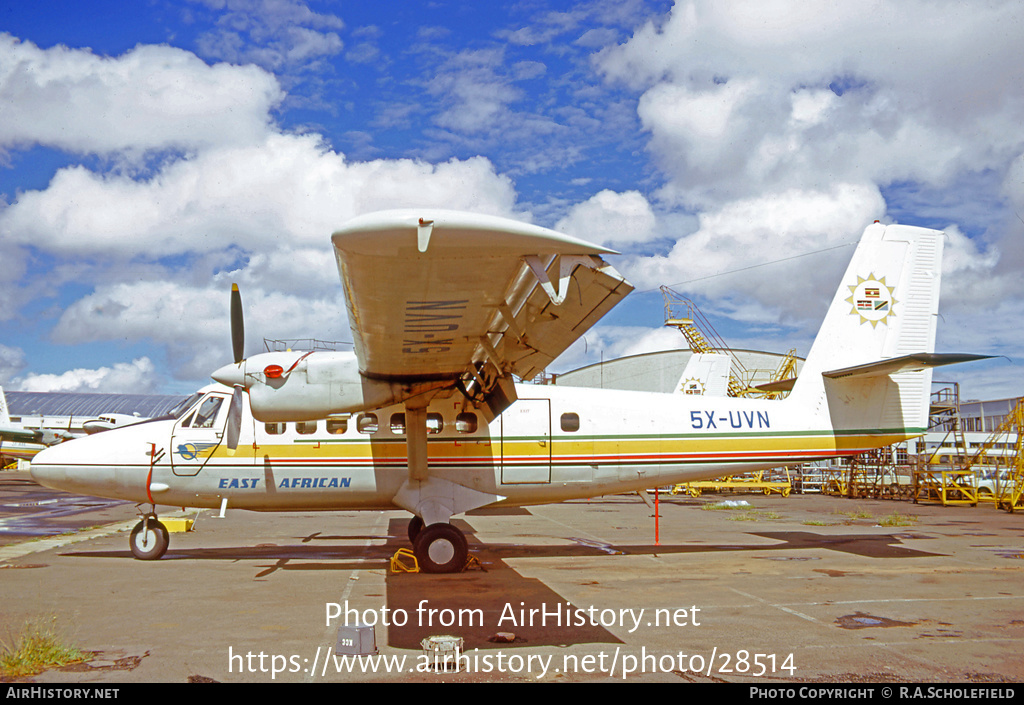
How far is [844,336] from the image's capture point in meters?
12.3

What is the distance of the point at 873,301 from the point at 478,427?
7209 millimetres

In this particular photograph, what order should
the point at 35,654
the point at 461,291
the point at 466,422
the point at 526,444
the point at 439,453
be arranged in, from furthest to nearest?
the point at 526,444, the point at 466,422, the point at 439,453, the point at 461,291, the point at 35,654

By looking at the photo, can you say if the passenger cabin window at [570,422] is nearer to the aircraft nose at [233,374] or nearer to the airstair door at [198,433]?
the aircraft nose at [233,374]

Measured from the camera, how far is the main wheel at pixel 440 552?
10.1m

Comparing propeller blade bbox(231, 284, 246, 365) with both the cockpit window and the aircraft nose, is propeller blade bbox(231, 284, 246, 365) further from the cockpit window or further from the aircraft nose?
the cockpit window

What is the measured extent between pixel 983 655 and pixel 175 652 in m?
6.70

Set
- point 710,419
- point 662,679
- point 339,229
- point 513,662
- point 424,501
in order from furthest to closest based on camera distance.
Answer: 1. point 710,419
2. point 424,501
3. point 513,662
4. point 662,679
5. point 339,229

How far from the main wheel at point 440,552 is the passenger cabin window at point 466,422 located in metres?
1.80

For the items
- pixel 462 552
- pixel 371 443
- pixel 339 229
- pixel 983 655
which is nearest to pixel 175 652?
pixel 339 229

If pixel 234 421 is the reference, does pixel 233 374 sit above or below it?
above

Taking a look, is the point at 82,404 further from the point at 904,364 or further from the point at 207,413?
the point at 904,364

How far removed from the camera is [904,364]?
10.8m

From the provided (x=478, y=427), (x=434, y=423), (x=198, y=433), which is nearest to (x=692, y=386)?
(x=478, y=427)
